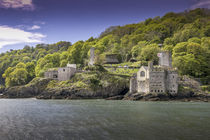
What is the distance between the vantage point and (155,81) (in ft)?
191

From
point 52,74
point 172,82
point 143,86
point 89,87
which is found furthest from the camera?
point 52,74

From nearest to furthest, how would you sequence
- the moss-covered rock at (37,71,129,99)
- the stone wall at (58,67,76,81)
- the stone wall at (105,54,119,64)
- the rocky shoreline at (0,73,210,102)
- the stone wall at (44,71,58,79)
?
1. the rocky shoreline at (0,73,210,102)
2. the moss-covered rock at (37,71,129,99)
3. the stone wall at (58,67,76,81)
4. the stone wall at (44,71,58,79)
5. the stone wall at (105,54,119,64)

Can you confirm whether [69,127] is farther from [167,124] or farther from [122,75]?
[122,75]

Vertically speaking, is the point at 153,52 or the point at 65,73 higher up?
the point at 153,52

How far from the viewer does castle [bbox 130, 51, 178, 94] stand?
58047 millimetres

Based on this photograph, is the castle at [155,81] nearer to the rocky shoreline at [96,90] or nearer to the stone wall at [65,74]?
the rocky shoreline at [96,90]

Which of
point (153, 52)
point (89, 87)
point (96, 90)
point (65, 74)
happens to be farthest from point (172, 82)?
point (65, 74)

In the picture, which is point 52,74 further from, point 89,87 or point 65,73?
point 89,87

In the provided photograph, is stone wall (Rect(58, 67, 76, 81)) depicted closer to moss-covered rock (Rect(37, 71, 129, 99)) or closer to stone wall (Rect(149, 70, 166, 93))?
moss-covered rock (Rect(37, 71, 129, 99))

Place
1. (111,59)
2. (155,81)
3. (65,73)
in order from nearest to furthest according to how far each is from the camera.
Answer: (155,81)
(65,73)
(111,59)

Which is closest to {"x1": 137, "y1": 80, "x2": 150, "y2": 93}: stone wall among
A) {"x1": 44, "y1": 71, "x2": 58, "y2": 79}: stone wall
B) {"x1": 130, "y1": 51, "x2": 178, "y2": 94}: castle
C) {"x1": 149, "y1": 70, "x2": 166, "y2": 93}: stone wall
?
{"x1": 130, "y1": 51, "x2": 178, "y2": 94}: castle

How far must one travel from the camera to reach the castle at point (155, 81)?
5805 cm

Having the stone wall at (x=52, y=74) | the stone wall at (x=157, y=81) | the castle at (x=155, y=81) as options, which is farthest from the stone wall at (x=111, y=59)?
the stone wall at (x=157, y=81)

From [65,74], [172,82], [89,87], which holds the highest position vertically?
[65,74]
